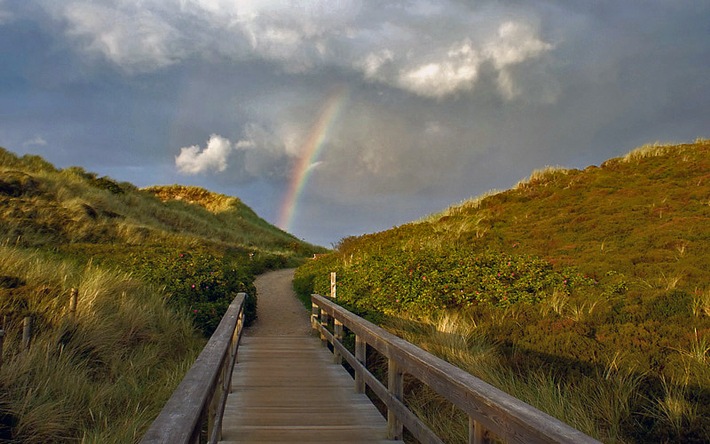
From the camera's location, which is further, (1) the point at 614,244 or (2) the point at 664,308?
(1) the point at 614,244

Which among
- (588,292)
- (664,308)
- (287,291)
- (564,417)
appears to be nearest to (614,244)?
(588,292)

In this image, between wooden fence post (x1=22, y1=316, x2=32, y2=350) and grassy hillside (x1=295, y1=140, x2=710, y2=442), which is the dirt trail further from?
wooden fence post (x1=22, y1=316, x2=32, y2=350)

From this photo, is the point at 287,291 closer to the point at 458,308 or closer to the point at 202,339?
the point at 202,339

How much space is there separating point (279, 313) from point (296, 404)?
981 cm

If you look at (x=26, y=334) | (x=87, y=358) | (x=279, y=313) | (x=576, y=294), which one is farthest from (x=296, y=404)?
(x=279, y=313)

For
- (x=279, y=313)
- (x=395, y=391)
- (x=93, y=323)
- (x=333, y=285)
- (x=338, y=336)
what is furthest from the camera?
(x=279, y=313)

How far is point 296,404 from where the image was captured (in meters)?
6.23

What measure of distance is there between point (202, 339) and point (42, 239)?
11.3 metres

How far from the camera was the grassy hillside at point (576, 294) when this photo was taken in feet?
18.9

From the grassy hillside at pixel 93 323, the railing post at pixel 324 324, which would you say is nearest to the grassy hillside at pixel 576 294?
the railing post at pixel 324 324

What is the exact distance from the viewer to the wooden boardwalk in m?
5.03

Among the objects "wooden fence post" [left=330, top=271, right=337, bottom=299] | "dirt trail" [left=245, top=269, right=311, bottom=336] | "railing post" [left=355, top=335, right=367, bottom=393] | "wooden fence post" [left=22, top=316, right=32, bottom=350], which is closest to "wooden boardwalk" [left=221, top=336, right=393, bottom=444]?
"railing post" [left=355, top=335, right=367, bottom=393]

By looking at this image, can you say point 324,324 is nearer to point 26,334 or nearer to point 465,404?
point 26,334

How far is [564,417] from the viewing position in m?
5.07
